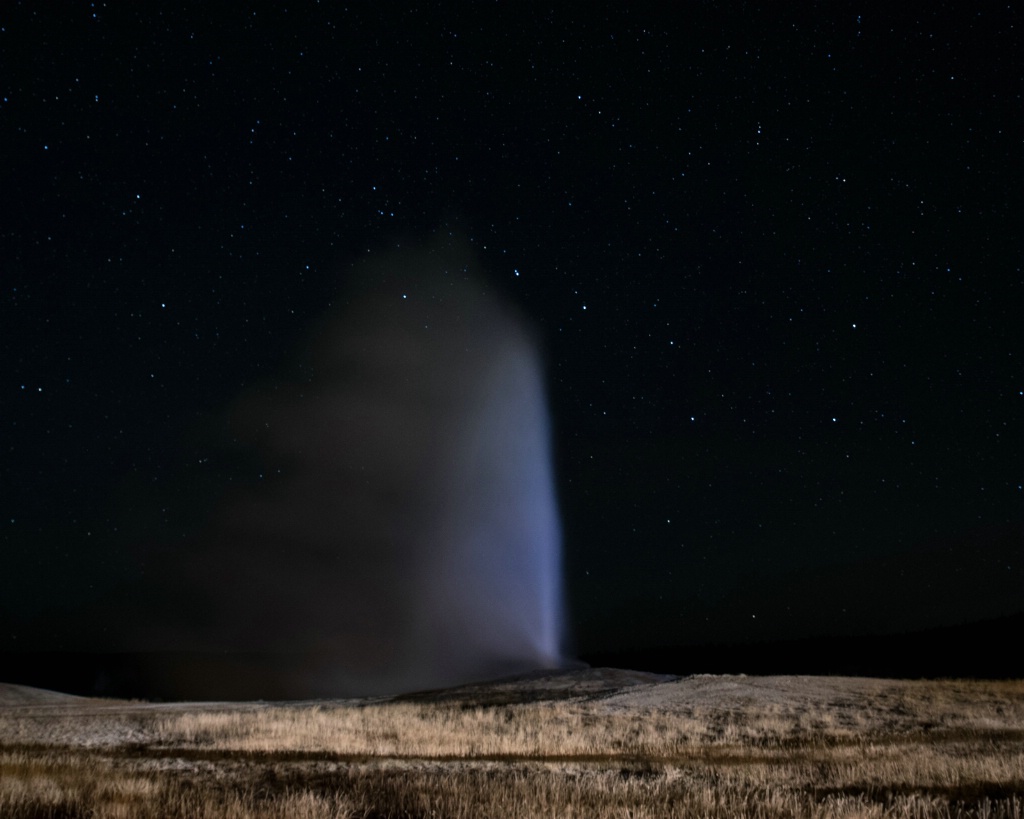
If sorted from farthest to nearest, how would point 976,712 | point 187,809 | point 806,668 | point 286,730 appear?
1. point 806,668
2. point 976,712
3. point 286,730
4. point 187,809

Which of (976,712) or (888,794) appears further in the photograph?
(976,712)

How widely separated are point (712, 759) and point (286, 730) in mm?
10056

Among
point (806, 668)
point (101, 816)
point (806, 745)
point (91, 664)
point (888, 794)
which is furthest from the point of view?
point (91, 664)

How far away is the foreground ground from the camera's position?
10570 mm

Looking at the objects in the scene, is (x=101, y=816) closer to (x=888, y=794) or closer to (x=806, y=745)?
(x=888, y=794)

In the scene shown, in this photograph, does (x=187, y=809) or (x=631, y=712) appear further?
(x=631, y=712)

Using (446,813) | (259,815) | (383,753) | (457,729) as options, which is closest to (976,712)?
(457,729)

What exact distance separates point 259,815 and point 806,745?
13278 millimetres

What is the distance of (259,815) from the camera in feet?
30.8

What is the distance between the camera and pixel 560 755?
17.1 meters

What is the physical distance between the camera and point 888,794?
38.4 ft

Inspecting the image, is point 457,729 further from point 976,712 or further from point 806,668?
point 806,668

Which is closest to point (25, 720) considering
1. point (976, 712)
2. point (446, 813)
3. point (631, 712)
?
point (631, 712)

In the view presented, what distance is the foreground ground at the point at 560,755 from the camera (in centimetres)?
1057
